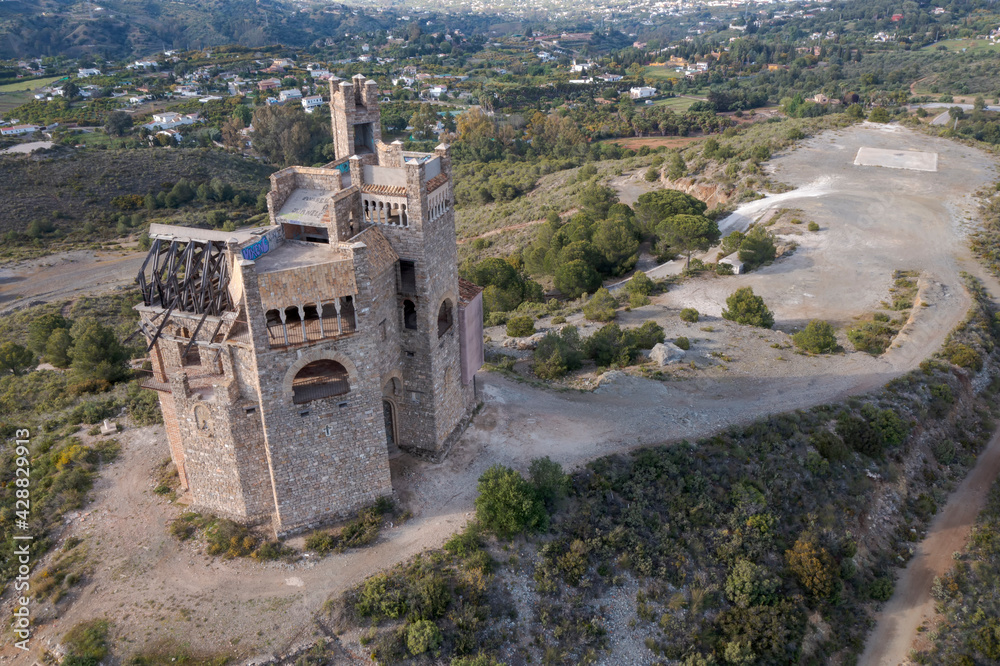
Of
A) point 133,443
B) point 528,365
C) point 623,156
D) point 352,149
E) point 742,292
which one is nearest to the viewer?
point 352,149

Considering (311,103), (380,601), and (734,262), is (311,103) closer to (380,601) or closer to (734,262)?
(734,262)

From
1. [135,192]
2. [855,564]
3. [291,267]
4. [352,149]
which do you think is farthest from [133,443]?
[135,192]

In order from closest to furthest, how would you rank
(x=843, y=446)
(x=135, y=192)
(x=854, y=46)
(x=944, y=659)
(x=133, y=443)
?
(x=944, y=659) < (x=133, y=443) < (x=843, y=446) < (x=135, y=192) < (x=854, y=46)

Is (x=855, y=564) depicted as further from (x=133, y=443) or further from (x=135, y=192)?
(x=135, y=192)

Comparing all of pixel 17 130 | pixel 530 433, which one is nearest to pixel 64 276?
pixel 17 130

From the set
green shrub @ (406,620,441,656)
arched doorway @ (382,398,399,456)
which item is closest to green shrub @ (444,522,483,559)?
green shrub @ (406,620,441,656)

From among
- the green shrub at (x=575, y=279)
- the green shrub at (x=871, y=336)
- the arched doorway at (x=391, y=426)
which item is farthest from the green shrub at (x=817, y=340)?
the arched doorway at (x=391, y=426)

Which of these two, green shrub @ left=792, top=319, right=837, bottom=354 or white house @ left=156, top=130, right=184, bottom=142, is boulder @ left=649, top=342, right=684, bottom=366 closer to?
green shrub @ left=792, top=319, right=837, bottom=354
